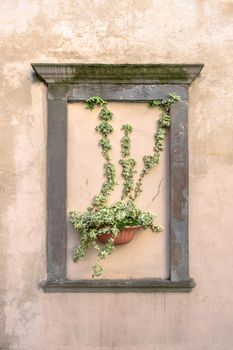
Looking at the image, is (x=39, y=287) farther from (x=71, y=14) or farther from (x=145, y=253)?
(x=71, y=14)

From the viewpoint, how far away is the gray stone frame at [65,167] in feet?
15.0

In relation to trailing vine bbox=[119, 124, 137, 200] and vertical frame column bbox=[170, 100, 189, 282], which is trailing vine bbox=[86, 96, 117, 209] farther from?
vertical frame column bbox=[170, 100, 189, 282]

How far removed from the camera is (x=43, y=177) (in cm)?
465

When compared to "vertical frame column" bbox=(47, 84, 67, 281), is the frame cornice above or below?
above

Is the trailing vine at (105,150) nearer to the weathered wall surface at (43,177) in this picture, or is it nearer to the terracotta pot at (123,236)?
the terracotta pot at (123,236)

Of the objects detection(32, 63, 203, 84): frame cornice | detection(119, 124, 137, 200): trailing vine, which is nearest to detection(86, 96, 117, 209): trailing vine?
detection(119, 124, 137, 200): trailing vine

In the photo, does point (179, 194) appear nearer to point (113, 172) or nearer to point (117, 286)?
point (113, 172)

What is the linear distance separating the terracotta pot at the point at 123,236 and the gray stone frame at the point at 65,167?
0.39m

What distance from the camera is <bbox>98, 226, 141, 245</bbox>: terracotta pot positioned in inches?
174

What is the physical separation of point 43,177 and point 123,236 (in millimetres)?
1008

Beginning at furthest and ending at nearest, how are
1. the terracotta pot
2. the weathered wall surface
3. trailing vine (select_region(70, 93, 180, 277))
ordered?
the weathered wall surface < trailing vine (select_region(70, 93, 180, 277)) < the terracotta pot

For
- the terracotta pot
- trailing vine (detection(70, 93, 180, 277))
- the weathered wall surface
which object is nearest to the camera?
the terracotta pot

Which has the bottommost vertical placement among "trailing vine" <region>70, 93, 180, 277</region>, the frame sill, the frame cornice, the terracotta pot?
the frame sill

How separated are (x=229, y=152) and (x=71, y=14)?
2.12 meters
